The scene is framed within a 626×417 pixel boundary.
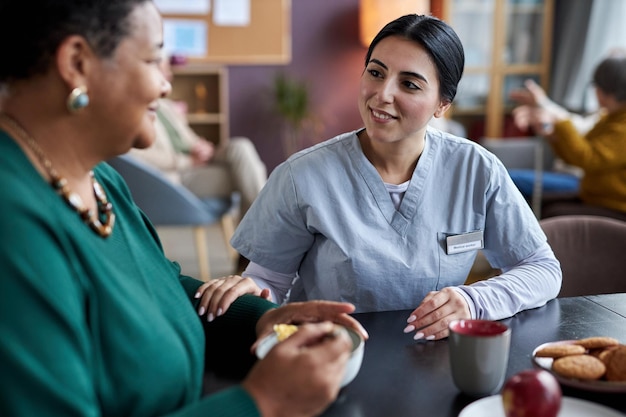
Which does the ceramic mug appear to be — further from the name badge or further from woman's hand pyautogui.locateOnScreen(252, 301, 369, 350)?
the name badge

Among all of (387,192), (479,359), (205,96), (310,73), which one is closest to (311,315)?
(479,359)

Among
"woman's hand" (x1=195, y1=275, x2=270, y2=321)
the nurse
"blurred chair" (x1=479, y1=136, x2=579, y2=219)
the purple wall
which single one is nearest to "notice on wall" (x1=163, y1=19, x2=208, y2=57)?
the purple wall

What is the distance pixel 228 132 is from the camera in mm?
6184

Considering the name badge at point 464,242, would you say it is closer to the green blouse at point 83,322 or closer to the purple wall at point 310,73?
the green blouse at point 83,322

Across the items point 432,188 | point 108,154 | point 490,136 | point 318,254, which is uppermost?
point 108,154

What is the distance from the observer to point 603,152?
11.3ft

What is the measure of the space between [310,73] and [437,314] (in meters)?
5.12

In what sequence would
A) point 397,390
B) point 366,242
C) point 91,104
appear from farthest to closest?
1. point 366,242
2. point 397,390
3. point 91,104

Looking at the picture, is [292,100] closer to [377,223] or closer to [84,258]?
[377,223]

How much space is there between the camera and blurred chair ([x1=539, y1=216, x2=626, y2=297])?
1883 mm

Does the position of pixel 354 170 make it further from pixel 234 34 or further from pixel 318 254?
pixel 234 34

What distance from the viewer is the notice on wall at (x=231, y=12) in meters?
5.91

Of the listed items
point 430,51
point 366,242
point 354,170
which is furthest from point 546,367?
point 430,51

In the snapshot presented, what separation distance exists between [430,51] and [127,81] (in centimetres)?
93
